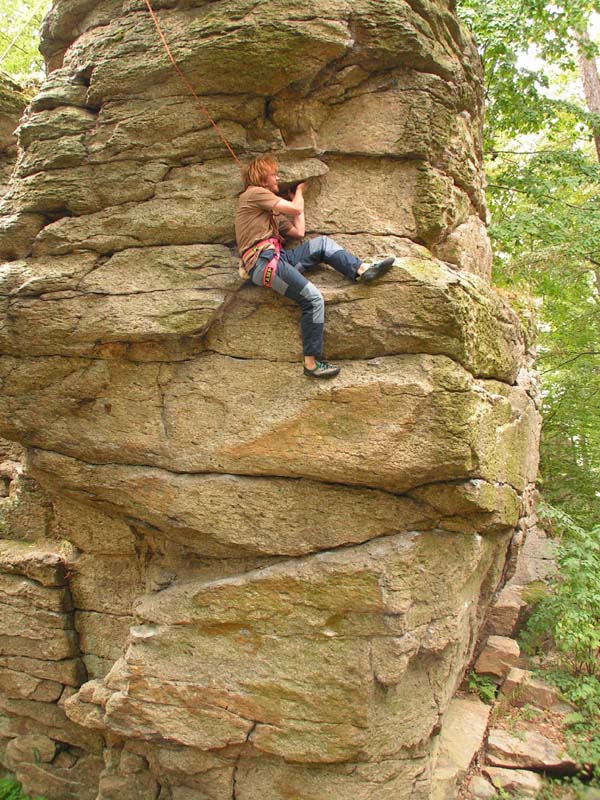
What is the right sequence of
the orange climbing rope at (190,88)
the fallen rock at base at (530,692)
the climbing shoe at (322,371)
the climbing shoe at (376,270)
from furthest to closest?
the fallen rock at base at (530,692)
the orange climbing rope at (190,88)
the climbing shoe at (322,371)
the climbing shoe at (376,270)

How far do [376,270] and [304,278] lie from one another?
59 centimetres

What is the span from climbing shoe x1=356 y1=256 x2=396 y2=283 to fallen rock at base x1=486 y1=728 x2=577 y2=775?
16.8ft

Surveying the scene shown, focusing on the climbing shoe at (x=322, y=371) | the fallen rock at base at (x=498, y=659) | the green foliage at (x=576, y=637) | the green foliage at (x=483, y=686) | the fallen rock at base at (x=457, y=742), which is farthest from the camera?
the fallen rock at base at (x=498, y=659)

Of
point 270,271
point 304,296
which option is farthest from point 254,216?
point 304,296

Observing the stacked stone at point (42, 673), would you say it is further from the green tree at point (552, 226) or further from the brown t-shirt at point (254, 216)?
the green tree at point (552, 226)

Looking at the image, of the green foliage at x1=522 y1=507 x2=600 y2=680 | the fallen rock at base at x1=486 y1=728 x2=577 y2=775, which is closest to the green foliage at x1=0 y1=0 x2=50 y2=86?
the green foliage at x1=522 y1=507 x2=600 y2=680

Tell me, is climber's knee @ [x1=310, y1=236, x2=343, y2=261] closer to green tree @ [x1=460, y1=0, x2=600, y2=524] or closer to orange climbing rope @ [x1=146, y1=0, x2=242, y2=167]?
orange climbing rope @ [x1=146, y1=0, x2=242, y2=167]

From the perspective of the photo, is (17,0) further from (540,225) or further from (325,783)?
(325,783)

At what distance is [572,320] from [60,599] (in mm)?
10507

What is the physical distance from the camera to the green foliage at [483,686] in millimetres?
7281

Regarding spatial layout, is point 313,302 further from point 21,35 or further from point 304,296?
point 21,35

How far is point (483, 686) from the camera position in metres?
7.39

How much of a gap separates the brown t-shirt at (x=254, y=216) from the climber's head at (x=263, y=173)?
2.3 inches

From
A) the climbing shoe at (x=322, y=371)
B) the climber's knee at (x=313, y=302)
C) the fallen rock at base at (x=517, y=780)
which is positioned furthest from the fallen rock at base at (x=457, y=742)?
the climber's knee at (x=313, y=302)
